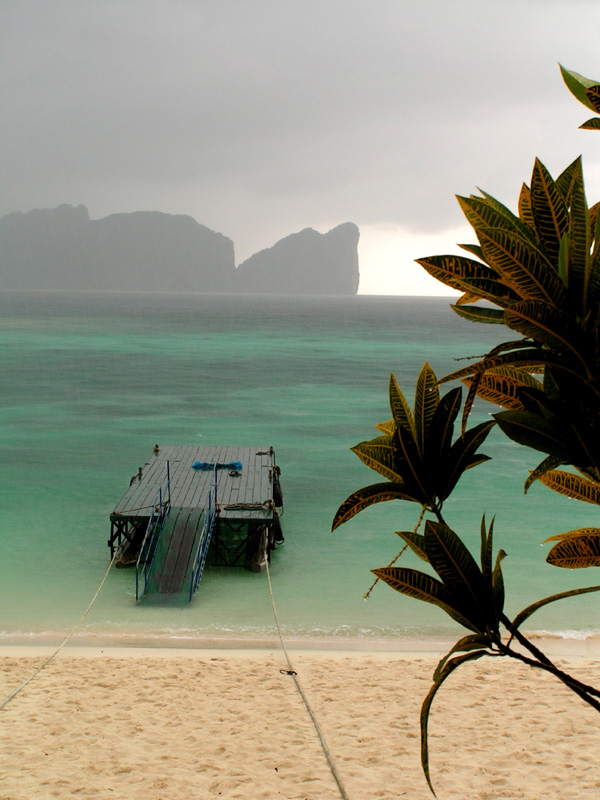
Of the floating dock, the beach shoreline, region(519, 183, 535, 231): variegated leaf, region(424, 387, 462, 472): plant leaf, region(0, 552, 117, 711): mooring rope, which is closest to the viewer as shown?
region(519, 183, 535, 231): variegated leaf

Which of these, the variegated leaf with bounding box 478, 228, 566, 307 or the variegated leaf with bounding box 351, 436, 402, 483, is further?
the variegated leaf with bounding box 351, 436, 402, 483

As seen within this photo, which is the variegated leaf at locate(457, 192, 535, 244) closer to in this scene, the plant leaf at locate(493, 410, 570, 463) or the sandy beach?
the plant leaf at locate(493, 410, 570, 463)

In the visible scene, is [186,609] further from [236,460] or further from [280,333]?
[280,333]

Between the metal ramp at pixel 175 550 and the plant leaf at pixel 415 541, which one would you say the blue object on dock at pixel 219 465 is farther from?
the plant leaf at pixel 415 541

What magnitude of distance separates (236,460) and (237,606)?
16.5 feet

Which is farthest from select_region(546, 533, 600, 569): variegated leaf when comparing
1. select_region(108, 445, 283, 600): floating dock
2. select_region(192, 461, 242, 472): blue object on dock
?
select_region(192, 461, 242, 472): blue object on dock

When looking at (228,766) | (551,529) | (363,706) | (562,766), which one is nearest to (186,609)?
(363,706)

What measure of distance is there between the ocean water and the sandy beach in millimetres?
1960

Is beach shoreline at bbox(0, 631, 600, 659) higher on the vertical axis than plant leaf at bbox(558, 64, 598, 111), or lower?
lower

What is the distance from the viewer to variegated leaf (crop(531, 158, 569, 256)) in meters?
1.66

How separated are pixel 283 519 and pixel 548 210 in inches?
601

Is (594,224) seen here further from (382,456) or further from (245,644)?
(245,644)

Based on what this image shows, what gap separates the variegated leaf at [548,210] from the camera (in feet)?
5.44

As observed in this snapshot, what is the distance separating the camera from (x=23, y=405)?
33.6 metres
